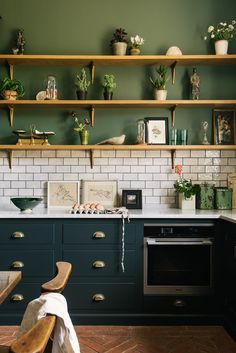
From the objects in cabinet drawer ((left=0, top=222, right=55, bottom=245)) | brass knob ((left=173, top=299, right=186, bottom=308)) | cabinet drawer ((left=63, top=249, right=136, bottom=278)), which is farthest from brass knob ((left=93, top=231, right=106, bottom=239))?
brass knob ((left=173, top=299, right=186, bottom=308))

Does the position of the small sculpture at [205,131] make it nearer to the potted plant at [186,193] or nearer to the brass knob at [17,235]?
the potted plant at [186,193]

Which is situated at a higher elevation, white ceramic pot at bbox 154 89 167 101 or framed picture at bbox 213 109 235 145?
white ceramic pot at bbox 154 89 167 101

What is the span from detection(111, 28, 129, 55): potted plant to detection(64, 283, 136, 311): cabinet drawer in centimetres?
223

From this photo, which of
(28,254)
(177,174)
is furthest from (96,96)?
(28,254)

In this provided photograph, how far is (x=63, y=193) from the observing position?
426 cm

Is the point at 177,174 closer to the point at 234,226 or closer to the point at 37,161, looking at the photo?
the point at 234,226

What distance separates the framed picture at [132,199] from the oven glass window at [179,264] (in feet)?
2.06

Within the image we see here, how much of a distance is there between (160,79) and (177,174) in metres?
0.98

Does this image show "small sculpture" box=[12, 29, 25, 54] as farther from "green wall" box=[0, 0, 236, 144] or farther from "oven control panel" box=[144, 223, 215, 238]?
"oven control panel" box=[144, 223, 215, 238]

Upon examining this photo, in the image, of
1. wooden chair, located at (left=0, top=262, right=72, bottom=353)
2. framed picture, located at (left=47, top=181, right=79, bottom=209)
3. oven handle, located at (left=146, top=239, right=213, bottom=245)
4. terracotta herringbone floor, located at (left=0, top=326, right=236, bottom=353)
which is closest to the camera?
wooden chair, located at (left=0, top=262, right=72, bottom=353)

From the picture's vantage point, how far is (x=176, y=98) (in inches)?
171

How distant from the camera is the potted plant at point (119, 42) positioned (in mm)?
4105

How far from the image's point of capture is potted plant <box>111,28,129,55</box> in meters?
4.11

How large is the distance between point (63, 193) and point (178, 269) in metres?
1.41
